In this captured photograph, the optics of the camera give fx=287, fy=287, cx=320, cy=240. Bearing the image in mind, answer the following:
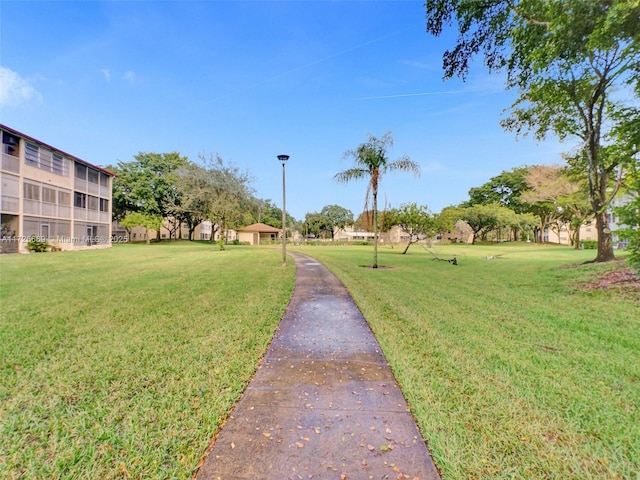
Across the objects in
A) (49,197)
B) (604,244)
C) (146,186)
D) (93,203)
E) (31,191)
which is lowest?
(604,244)

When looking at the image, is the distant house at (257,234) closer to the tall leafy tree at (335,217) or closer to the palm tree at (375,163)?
the tall leafy tree at (335,217)

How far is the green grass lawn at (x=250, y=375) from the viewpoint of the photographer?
6.11 ft

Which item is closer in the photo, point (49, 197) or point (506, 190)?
point (49, 197)

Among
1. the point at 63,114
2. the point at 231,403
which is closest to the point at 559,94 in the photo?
the point at 231,403

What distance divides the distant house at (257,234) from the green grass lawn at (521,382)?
3842 cm

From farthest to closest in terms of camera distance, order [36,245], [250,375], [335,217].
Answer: [335,217] → [36,245] → [250,375]

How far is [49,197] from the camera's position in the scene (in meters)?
22.2

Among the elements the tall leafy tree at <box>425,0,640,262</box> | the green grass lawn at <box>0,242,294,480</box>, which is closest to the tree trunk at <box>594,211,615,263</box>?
the tall leafy tree at <box>425,0,640,262</box>

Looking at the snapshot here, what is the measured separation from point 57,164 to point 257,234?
24.2 meters

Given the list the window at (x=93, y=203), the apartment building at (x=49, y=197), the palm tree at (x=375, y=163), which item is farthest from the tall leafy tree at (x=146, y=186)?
the palm tree at (x=375, y=163)

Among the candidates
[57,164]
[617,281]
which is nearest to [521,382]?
[617,281]

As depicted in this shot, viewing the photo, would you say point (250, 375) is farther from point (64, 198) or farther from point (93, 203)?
point (93, 203)

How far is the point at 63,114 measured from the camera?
14.6 metres

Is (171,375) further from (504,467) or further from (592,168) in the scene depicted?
(592,168)
